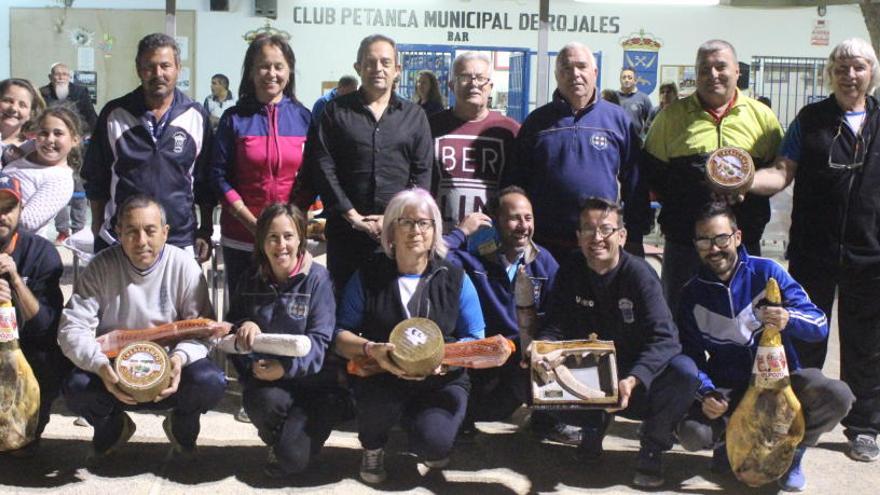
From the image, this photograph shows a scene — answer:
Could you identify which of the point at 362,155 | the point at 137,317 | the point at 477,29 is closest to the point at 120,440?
the point at 137,317

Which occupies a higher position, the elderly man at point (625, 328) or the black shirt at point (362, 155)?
the black shirt at point (362, 155)

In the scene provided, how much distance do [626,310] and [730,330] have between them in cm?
44

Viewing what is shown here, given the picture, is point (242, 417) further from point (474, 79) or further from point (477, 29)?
point (477, 29)

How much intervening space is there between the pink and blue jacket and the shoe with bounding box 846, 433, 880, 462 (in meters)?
2.88

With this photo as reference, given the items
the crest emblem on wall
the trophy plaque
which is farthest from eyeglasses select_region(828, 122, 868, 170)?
the crest emblem on wall

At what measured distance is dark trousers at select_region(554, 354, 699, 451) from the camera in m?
4.01

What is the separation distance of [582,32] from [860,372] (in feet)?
43.8

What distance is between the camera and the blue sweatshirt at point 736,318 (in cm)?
410

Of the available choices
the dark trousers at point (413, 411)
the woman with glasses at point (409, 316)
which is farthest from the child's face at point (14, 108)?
the dark trousers at point (413, 411)

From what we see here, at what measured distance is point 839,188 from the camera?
14.6 ft

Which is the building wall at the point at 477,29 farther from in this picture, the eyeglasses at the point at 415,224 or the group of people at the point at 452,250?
the eyeglasses at the point at 415,224

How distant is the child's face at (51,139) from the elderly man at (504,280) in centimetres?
193

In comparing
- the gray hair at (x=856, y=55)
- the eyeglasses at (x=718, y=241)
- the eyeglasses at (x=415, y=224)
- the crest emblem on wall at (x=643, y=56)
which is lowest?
the eyeglasses at (x=718, y=241)

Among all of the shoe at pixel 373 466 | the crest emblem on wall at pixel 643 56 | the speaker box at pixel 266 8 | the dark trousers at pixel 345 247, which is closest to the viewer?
the shoe at pixel 373 466
